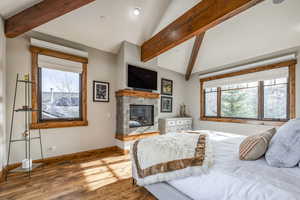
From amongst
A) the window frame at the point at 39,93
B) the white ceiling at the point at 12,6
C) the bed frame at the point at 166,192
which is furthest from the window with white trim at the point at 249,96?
the white ceiling at the point at 12,6

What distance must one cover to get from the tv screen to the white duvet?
9.06 ft

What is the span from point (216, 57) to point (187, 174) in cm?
419

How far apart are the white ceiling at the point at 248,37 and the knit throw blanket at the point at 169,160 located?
133 inches

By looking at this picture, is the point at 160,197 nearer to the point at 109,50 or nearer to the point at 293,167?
the point at 293,167

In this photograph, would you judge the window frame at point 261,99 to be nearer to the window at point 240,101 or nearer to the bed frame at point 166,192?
the window at point 240,101

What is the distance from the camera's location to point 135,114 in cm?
376

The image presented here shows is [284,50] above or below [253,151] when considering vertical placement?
above

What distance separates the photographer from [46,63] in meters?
2.77

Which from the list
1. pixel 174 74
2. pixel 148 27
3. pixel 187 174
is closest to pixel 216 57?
pixel 174 74

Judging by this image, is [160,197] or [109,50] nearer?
[160,197]

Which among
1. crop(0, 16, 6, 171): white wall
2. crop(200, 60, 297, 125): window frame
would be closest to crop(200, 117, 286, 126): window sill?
crop(200, 60, 297, 125): window frame

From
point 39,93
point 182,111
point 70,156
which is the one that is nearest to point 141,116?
point 70,156

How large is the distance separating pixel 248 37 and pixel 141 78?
3.03m

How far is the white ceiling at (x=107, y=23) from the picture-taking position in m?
2.69
